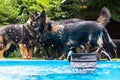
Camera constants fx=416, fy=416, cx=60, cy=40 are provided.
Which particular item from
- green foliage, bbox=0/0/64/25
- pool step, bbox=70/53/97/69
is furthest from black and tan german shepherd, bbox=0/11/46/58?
pool step, bbox=70/53/97/69

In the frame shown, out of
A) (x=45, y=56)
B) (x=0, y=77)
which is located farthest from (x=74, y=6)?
(x=0, y=77)

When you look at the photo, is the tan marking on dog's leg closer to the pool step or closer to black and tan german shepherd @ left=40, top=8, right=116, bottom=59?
black and tan german shepherd @ left=40, top=8, right=116, bottom=59

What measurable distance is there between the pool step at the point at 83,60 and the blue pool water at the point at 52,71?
0.13 m

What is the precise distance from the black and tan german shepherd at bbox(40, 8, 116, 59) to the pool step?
914 millimetres

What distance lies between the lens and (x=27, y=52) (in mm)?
11180

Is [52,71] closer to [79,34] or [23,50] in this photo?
[79,34]

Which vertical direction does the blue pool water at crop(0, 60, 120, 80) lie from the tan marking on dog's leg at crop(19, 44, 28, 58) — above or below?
above

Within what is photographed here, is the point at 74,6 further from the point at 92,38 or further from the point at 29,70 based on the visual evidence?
the point at 29,70

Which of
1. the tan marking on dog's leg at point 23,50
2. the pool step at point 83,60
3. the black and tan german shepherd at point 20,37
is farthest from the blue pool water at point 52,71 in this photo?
the tan marking on dog's leg at point 23,50

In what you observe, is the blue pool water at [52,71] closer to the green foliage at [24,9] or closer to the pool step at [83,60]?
the pool step at [83,60]

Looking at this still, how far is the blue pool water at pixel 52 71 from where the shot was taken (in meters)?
7.53

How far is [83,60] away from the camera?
340 inches

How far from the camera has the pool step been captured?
8531 millimetres

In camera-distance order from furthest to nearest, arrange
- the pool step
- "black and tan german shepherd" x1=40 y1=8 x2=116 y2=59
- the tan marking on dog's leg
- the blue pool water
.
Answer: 1. the tan marking on dog's leg
2. "black and tan german shepherd" x1=40 y1=8 x2=116 y2=59
3. the pool step
4. the blue pool water
